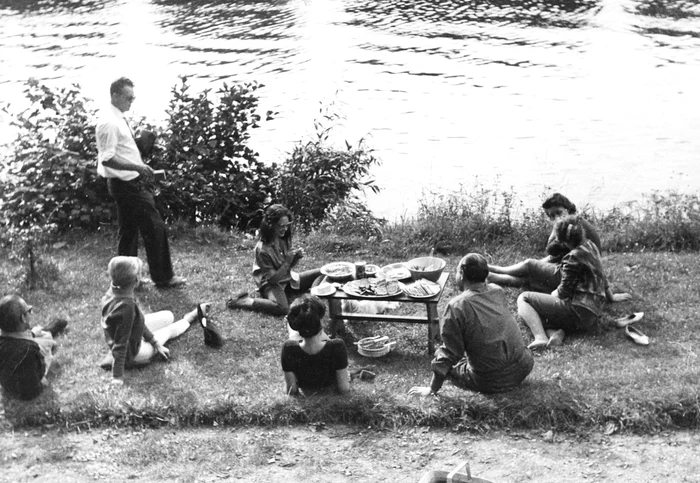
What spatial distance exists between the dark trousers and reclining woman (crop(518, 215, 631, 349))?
13.0 feet

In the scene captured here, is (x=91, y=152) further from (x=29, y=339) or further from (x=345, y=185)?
(x=29, y=339)

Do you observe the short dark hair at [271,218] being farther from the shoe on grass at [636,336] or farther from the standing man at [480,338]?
the shoe on grass at [636,336]

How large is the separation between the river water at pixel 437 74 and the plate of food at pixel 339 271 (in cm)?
528

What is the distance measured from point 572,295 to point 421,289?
141cm

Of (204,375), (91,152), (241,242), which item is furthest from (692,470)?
(91,152)

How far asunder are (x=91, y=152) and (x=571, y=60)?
49.6 feet

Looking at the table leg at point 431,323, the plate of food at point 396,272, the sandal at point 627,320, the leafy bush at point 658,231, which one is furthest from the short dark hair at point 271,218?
the leafy bush at point 658,231

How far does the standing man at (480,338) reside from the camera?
701 centimetres

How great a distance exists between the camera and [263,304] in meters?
9.07

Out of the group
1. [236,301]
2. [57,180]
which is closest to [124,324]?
[236,301]

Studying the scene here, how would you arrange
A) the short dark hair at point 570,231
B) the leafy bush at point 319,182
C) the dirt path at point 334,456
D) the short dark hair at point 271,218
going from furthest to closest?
the leafy bush at point 319,182
the short dark hair at point 271,218
the short dark hair at point 570,231
the dirt path at point 334,456

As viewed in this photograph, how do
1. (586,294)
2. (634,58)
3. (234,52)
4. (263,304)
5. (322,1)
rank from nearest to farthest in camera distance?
(586,294) → (263,304) → (634,58) → (234,52) → (322,1)

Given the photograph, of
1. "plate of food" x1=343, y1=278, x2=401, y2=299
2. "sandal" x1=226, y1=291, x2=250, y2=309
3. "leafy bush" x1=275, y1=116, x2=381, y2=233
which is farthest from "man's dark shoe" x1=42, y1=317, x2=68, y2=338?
"leafy bush" x1=275, y1=116, x2=381, y2=233

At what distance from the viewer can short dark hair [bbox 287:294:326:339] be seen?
274 inches
